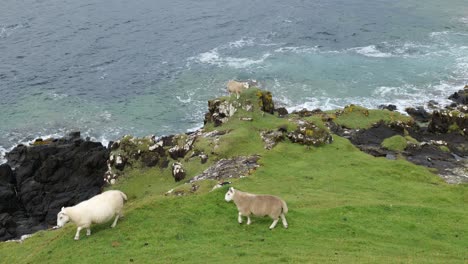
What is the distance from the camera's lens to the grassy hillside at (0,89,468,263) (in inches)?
915

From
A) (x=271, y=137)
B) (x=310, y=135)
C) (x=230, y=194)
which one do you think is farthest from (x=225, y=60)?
(x=230, y=194)

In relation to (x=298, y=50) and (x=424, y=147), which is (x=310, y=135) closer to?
(x=424, y=147)

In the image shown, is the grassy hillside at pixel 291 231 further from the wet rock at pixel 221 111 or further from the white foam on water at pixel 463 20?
the white foam on water at pixel 463 20

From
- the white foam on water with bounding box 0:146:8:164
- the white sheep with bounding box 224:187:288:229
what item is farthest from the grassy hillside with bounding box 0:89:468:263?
the white foam on water with bounding box 0:146:8:164

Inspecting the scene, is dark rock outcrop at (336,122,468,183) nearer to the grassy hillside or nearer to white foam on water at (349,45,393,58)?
the grassy hillside

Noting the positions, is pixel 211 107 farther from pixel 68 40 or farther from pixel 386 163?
pixel 68 40

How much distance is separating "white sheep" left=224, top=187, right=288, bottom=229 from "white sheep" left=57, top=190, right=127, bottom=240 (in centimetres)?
709

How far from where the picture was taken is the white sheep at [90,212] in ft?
80.6

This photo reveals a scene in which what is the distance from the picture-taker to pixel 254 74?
8644 cm

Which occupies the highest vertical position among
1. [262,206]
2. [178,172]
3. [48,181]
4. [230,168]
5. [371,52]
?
[262,206]

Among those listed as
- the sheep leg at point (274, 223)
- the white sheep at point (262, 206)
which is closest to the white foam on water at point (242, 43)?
the white sheep at point (262, 206)

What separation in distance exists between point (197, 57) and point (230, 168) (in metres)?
57.0

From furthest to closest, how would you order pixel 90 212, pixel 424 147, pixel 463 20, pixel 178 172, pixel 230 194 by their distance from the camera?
pixel 463 20
pixel 424 147
pixel 178 172
pixel 230 194
pixel 90 212

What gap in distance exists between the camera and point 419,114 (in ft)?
224
